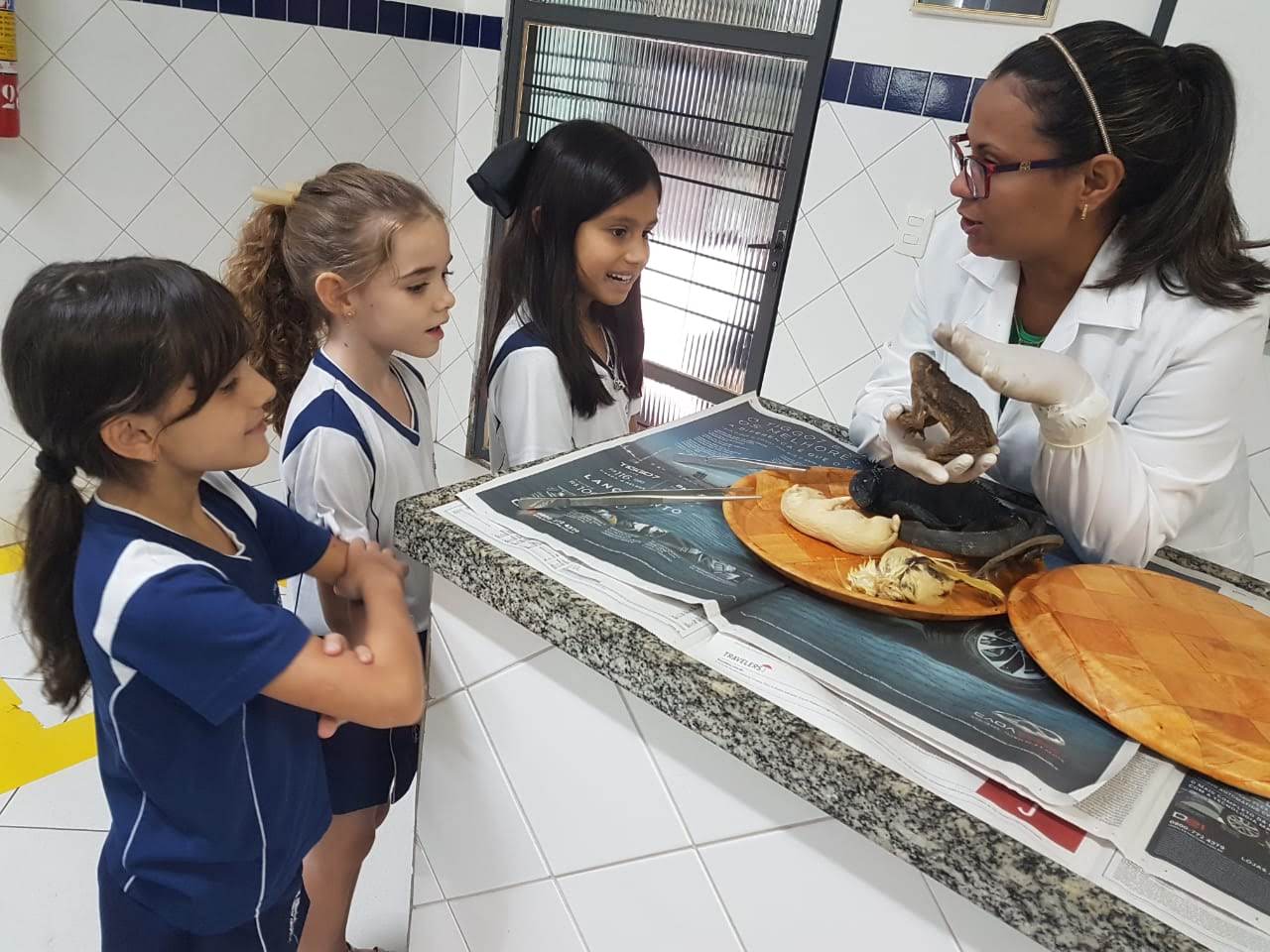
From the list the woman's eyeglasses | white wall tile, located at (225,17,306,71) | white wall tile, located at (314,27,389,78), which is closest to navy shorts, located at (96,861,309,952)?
the woman's eyeglasses

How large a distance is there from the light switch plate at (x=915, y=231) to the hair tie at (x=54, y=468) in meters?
1.79

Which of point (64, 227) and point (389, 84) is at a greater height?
point (389, 84)

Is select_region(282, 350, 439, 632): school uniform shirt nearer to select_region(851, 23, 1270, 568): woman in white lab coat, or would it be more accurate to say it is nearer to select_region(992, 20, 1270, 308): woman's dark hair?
select_region(851, 23, 1270, 568): woman in white lab coat

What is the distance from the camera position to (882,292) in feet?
6.98

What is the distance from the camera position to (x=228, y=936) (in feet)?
2.85

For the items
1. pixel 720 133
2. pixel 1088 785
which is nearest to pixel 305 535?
pixel 1088 785

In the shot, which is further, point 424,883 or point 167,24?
point 167,24

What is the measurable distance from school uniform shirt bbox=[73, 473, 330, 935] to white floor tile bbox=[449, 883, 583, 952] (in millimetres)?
186

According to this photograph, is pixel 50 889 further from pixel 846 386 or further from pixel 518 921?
pixel 846 386

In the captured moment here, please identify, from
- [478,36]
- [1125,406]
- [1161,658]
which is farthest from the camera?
[478,36]

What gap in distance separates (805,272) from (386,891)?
171 centimetres

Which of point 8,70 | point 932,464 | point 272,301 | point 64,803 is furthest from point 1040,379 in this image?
point 8,70

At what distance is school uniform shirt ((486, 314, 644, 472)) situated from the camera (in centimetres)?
121

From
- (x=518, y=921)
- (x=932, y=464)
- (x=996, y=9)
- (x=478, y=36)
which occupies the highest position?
(x=996, y=9)
